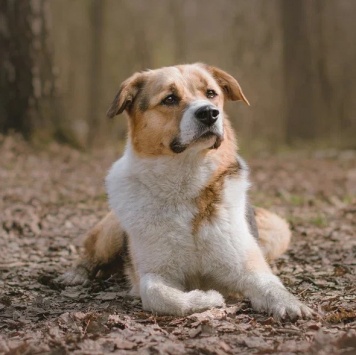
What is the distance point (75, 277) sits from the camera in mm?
6094

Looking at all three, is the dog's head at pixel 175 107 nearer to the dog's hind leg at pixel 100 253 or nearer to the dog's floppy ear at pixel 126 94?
the dog's floppy ear at pixel 126 94

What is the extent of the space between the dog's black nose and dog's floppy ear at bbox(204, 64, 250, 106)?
80 cm

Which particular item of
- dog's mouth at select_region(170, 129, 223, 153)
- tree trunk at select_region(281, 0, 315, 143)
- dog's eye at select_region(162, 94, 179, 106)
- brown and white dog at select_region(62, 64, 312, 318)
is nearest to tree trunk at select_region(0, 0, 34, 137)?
brown and white dog at select_region(62, 64, 312, 318)

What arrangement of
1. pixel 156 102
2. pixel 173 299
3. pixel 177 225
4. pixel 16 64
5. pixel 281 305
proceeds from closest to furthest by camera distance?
pixel 281 305 < pixel 173 299 < pixel 177 225 < pixel 156 102 < pixel 16 64

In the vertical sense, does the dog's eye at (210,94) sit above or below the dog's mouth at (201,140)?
above

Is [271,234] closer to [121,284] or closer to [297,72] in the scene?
[121,284]

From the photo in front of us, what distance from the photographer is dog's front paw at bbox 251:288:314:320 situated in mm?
4445

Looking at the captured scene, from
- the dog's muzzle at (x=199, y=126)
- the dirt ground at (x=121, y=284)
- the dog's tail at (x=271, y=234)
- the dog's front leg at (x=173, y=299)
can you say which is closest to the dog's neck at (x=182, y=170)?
the dog's muzzle at (x=199, y=126)

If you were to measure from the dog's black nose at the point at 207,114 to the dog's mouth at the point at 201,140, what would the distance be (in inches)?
2.7

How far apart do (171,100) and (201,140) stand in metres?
0.47

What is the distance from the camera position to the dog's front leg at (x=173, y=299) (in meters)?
4.62

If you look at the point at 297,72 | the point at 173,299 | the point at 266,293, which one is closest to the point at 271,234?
the point at 266,293

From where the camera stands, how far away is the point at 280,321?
4.42 m

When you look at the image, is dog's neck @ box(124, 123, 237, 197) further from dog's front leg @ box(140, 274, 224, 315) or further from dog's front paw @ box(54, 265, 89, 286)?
dog's front paw @ box(54, 265, 89, 286)
